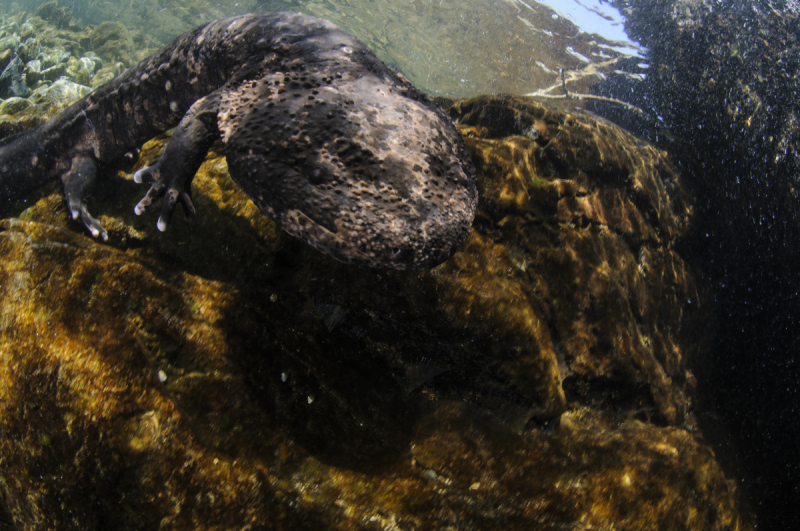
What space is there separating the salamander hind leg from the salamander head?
0.36 metres

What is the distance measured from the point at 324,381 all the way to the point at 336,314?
1.82 feet

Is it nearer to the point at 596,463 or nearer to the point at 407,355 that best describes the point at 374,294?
the point at 407,355

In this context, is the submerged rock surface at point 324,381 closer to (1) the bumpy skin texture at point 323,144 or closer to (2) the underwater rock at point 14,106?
(1) the bumpy skin texture at point 323,144

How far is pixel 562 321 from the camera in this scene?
3611 millimetres

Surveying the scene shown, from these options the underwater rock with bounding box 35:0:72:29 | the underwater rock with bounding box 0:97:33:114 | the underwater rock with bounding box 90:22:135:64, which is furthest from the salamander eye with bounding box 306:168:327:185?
the underwater rock with bounding box 35:0:72:29

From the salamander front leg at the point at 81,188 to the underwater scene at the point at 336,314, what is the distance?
0.10ft

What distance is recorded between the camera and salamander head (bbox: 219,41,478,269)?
1.96 m

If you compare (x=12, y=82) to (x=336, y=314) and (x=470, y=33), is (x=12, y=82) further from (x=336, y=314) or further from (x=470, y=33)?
(x=470, y=33)

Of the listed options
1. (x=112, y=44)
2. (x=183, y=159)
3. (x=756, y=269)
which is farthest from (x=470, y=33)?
(x=183, y=159)

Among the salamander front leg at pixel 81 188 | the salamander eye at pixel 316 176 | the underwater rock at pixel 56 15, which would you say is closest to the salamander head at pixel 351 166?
the salamander eye at pixel 316 176

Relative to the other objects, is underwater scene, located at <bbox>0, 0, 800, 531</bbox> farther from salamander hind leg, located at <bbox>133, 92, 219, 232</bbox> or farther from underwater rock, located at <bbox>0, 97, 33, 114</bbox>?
underwater rock, located at <bbox>0, 97, 33, 114</bbox>

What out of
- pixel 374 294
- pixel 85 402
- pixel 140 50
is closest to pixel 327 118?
pixel 374 294

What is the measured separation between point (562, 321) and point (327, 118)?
3.06 m

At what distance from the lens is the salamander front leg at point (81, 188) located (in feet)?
12.0
